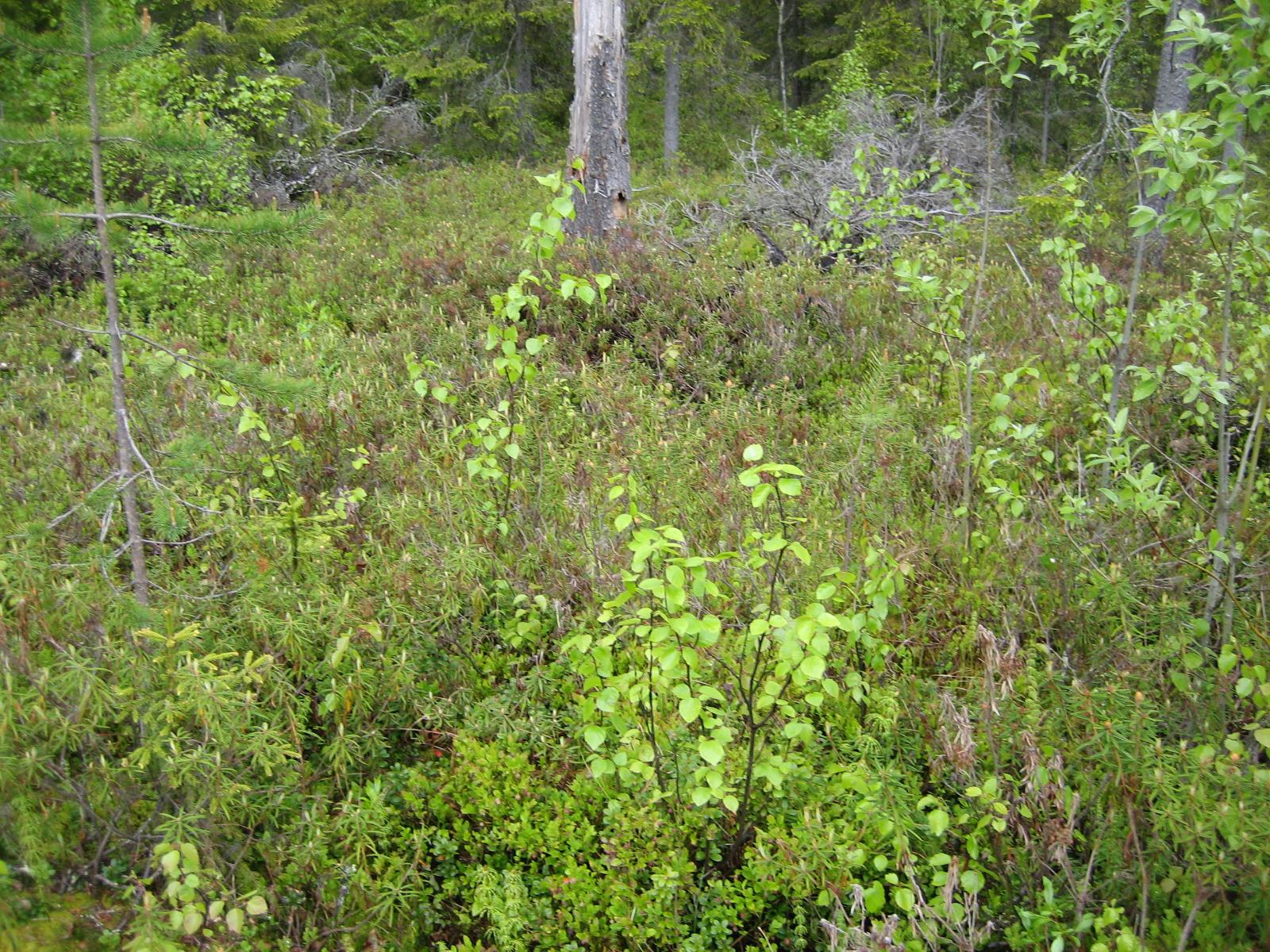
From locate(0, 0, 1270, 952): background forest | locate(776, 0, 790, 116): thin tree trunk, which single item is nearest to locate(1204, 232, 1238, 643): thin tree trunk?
locate(0, 0, 1270, 952): background forest

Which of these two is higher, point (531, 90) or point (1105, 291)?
point (531, 90)

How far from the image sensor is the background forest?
2752 mm

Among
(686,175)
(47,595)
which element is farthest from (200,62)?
(47,595)

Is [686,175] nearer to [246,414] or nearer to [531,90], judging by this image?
[531,90]

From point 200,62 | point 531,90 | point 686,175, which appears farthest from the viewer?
point 531,90

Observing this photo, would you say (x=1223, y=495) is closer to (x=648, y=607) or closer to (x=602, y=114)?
(x=648, y=607)

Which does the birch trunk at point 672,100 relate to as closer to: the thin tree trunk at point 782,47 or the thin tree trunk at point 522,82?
the thin tree trunk at point 782,47

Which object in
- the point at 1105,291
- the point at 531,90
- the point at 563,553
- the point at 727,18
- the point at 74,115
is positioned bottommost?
the point at 563,553

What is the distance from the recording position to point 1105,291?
4.21 meters

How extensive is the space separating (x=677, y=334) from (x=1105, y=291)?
3.51m

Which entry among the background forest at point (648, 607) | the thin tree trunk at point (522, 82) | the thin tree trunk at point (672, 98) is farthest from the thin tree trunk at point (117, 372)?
the thin tree trunk at point (672, 98)

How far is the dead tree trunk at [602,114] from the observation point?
9414 millimetres

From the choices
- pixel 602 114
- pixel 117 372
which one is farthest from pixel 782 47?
pixel 117 372

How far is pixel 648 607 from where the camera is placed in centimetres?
282
